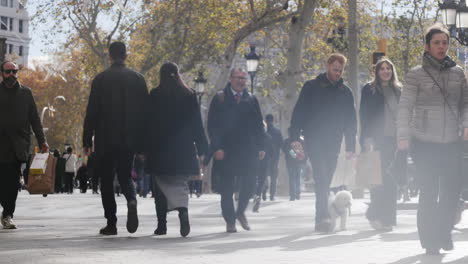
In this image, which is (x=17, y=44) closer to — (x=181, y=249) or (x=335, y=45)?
(x=335, y=45)

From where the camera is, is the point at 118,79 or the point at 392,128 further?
the point at 392,128

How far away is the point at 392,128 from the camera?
13.0m

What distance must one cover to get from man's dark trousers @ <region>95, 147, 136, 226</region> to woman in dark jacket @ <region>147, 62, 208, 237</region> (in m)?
0.35

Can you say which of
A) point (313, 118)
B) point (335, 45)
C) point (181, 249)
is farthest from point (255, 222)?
point (335, 45)

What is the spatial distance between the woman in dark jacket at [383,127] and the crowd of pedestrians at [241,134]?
0.04 ft

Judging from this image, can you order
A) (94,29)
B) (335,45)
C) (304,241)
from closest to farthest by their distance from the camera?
(304,241), (335,45), (94,29)

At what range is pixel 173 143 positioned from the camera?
1185 centimetres

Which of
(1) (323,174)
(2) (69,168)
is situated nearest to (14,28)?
(2) (69,168)

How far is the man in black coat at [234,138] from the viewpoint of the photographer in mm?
12578

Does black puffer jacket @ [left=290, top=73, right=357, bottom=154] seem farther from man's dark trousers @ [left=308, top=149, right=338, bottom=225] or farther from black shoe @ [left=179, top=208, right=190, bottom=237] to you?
black shoe @ [left=179, top=208, right=190, bottom=237]

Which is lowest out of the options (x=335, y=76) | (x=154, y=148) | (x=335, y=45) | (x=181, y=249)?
(x=181, y=249)

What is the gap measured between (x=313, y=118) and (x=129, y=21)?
106 ft

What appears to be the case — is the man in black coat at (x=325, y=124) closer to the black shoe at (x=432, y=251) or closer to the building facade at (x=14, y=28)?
the black shoe at (x=432, y=251)

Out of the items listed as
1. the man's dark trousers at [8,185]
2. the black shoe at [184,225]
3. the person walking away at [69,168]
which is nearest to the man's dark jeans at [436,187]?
the black shoe at [184,225]
